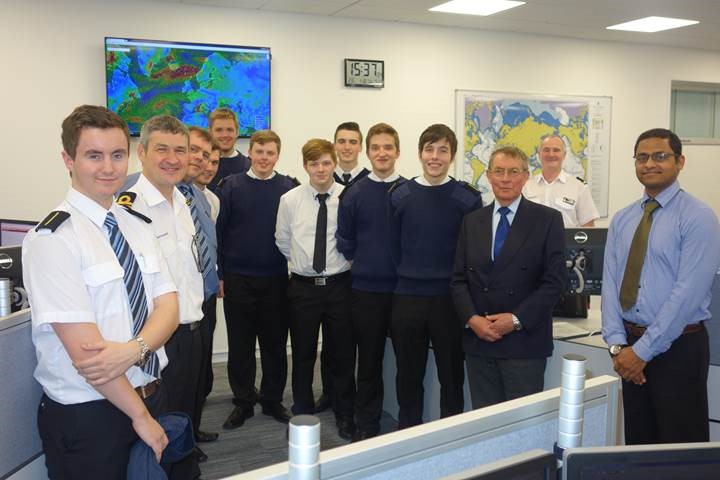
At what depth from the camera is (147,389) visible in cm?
175

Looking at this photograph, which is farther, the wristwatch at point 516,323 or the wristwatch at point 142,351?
the wristwatch at point 516,323

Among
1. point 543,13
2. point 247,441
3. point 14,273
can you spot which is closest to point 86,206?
point 14,273

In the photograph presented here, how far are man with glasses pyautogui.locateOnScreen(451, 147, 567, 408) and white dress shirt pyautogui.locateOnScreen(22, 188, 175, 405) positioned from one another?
4.77 feet

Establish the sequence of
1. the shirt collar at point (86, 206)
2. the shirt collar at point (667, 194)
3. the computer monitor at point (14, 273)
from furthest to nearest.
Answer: the shirt collar at point (667, 194) < the computer monitor at point (14, 273) < the shirt collar at point (86, 206)

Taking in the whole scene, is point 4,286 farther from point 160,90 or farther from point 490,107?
point 490,107

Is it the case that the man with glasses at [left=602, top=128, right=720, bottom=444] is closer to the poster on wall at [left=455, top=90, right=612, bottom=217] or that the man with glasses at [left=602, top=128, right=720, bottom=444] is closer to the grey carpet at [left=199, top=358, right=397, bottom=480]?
the grey carpet at [left=199, top=358, right=397, bottom=480]

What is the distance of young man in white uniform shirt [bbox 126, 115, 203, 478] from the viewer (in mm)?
2330

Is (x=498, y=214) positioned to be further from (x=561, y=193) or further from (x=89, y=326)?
(x=561, y=193)

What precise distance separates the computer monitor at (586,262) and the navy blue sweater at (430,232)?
1.73 feet

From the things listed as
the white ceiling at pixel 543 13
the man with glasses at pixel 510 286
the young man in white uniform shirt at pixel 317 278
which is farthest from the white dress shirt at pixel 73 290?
the white ceiling at pixel 543 13

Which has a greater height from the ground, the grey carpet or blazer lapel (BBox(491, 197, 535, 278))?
blazer lapel (BBox(491, 197, 535, 278))

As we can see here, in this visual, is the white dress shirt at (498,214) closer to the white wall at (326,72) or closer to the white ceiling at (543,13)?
the white ceiling at (543,13)

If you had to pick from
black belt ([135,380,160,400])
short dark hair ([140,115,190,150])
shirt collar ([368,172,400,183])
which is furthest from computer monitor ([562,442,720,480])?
shirt collar ([368,172,400,183])

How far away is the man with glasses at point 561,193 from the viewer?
4348 millimetres
